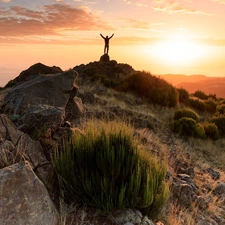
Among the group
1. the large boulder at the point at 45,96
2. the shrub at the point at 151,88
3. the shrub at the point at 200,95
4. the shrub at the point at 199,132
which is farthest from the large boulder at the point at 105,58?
the large boulder at the point at 45,96

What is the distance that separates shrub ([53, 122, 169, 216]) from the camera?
4207mm

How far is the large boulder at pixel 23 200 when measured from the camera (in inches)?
134

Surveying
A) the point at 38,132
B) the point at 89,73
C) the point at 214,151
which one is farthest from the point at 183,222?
the point at 89,73

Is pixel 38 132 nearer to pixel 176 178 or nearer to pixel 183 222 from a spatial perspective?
pixel 183 222

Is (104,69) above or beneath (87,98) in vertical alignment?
above

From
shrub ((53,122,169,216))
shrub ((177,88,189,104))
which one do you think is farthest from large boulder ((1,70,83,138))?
shrub ((177,88,189,104))

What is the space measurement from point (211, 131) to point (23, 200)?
13.7 meters

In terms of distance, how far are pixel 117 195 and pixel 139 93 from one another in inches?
647

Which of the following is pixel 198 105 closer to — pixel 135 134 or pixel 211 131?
pixel 211 131

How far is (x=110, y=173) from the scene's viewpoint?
4465 millimetres

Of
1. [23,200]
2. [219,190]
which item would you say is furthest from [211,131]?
[23,200]

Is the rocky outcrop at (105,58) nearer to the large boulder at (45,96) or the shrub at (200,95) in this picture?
the shrub at (200,95)

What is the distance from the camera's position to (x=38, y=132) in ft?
17.6

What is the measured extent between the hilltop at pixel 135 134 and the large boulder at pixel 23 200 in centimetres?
14
